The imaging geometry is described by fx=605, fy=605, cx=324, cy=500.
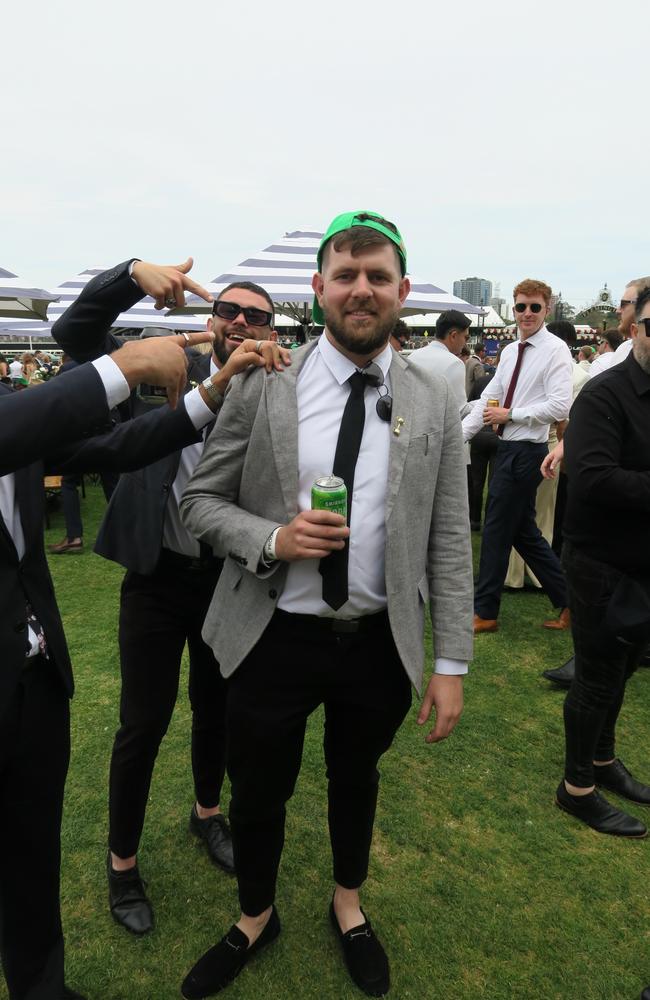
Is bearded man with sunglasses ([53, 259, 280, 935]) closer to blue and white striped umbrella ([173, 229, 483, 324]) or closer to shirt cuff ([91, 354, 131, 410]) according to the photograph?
shirt cuff ([91, 354, 131, 410])

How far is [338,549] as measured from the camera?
5.66ft

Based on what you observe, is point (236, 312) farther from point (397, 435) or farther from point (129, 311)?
point (129, 311)

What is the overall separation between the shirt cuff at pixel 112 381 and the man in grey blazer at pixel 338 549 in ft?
1.84

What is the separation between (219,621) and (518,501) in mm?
3401

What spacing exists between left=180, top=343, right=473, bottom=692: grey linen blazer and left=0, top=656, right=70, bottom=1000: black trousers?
21.2 inches

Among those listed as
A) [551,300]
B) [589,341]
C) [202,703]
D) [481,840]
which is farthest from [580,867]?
[589,341]

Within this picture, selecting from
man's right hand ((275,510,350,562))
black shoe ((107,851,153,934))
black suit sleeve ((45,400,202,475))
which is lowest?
black shoe ((107,851,153,934))

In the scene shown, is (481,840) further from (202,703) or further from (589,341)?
(589,341)

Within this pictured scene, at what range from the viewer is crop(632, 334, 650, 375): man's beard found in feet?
8.09

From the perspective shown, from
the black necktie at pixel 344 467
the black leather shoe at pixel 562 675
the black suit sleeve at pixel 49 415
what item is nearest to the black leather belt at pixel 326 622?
the black necktie at pixel 344 467

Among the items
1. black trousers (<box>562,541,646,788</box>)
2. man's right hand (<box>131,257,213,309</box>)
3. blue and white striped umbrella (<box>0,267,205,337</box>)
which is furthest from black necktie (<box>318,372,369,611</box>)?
blue and white striped umbrella (<box>0,267,205,337</box>)

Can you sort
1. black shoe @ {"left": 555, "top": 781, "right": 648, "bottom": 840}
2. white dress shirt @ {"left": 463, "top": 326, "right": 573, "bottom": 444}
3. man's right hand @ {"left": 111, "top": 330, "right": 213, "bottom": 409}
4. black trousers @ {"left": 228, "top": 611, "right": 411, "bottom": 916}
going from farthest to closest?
1. white dress shirt @ {"left": 463, "top": 326, "right": 573, "bottom": 444}
2. black shoe @ {"left": 555, "top": 781, "right": 648, "bottom": 840}
3. black trousers @ {"left": 228, "top": 611, "right": 411, "bottom": 916}
4. man's right hand @ {"left": 111, "top": 330, "right": 213, "bottom": 409}

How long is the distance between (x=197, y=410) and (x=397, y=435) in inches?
24.7

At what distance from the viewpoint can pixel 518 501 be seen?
15.9 feet
